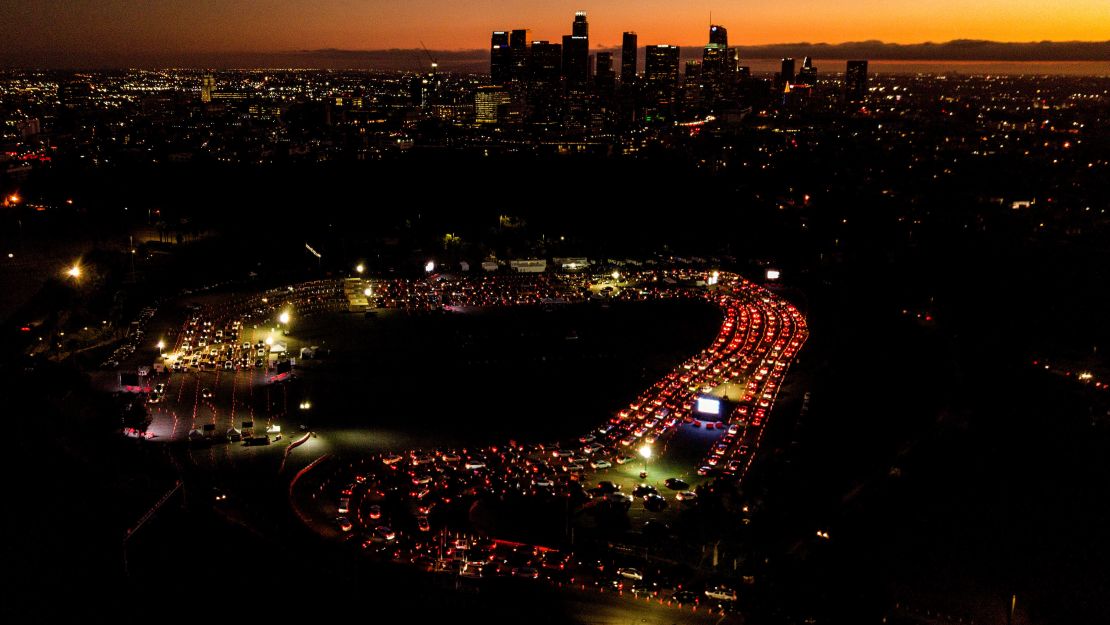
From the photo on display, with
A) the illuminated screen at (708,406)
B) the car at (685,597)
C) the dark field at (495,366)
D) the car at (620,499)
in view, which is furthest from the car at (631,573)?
the illuminated screen at (708,406)

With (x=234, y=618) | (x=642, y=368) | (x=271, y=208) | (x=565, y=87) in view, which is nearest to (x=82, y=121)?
(x=271, y=208)

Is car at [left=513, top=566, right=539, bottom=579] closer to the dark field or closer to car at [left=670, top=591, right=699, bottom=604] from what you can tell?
car at [left=670, top=591, right=699, bottom=604]

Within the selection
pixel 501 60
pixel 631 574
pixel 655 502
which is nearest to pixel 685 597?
pixel 631 574

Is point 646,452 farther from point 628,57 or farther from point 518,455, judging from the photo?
point 628,57

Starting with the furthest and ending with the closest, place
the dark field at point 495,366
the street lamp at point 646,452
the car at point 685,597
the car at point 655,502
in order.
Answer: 1. the dark field at point 495,366
2. the street lamp at point 646,452
3. the car at point 655,502
4. the car at point 685,597

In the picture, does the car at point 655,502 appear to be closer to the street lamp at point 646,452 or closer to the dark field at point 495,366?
the street lamp at point 646,452

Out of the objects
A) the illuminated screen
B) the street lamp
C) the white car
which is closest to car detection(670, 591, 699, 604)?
the white car
